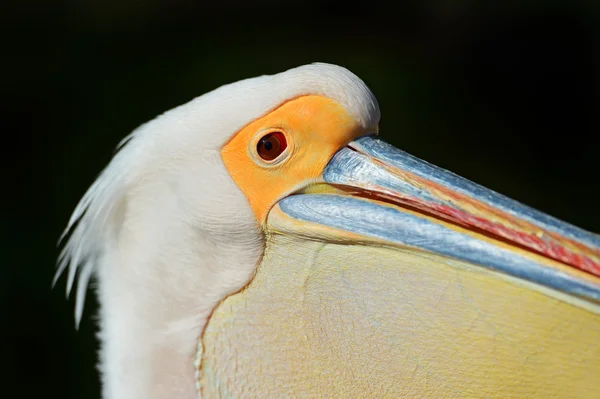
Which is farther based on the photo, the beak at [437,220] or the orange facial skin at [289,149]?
the orange facial skin at [289,149]

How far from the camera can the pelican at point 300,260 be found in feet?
4.68

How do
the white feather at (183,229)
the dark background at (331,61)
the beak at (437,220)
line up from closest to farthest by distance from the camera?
1. the beak at (437,220)
2. the white feather at (183,229)
3. the dark background at (331,61)

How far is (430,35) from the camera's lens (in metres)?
6.99

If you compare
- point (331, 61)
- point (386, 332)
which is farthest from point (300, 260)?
point (331, 61)

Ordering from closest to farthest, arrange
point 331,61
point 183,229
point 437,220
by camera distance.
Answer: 1. point 437,220
2. point 183,229
3. point 331,61

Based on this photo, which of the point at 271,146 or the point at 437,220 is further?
the point at 271,146

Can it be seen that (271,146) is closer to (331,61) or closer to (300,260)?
(300,260)

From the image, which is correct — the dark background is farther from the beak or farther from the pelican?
the beak

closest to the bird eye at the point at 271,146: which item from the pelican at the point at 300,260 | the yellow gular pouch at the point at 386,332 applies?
the pelican at the point at 300,260

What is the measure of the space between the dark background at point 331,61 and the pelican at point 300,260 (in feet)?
11.3

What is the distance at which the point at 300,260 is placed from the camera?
1536 millimetres

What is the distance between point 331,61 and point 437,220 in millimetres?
5264

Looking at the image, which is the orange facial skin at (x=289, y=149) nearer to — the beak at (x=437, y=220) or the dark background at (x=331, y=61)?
the beak at (x=437, y=220)

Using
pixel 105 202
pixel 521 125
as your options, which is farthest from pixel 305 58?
pixel 105 202
